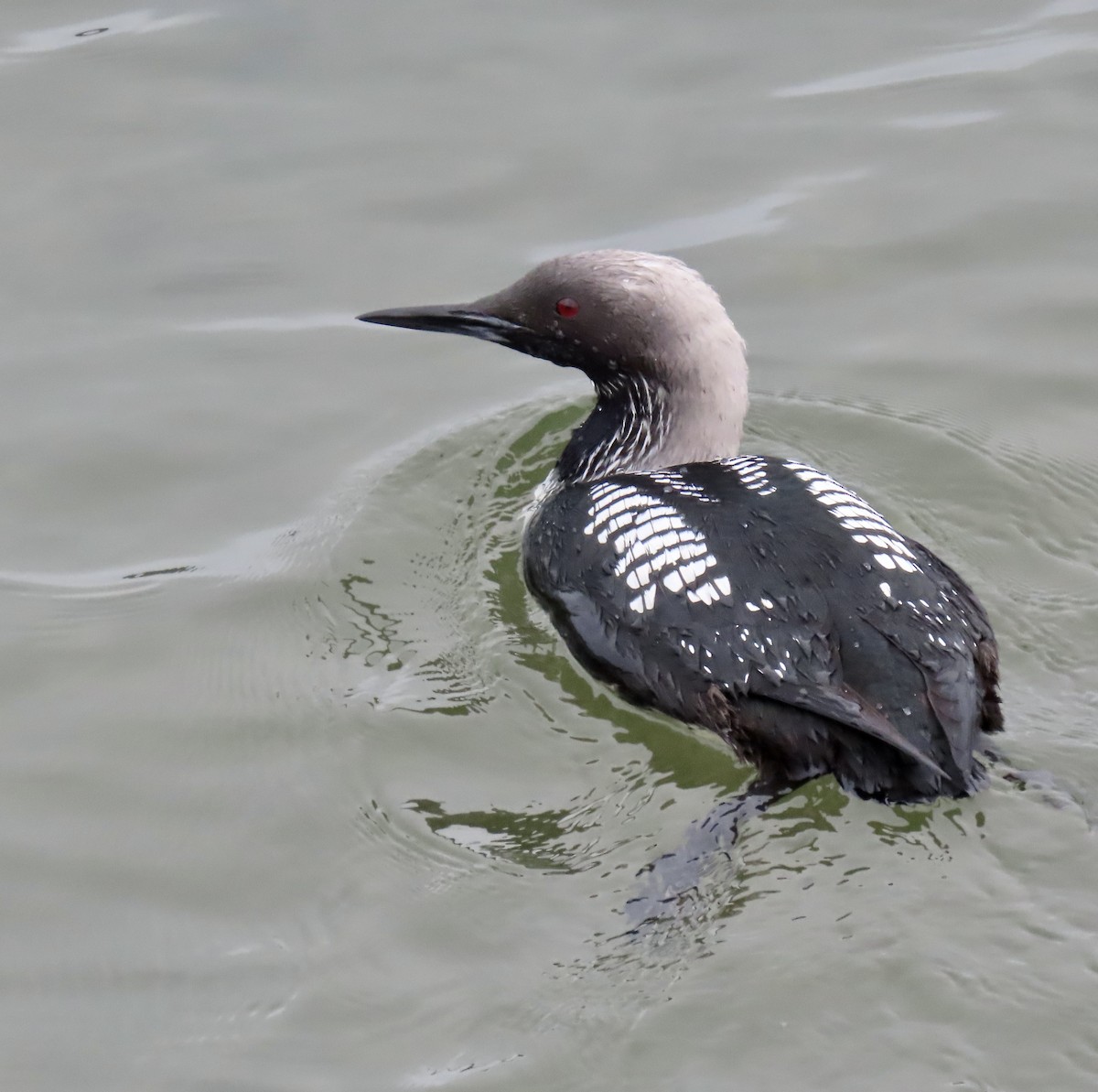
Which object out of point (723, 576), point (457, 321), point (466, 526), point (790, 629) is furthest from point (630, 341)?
point (790, 629)

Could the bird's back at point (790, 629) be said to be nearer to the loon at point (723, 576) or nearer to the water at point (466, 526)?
the loon at point (723, 576)

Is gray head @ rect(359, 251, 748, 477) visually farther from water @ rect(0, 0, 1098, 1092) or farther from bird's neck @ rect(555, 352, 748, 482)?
water @ rect(0, 0, 1098, 1092)

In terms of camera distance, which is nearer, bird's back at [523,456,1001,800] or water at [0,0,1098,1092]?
water at [0,0,1098,1092]

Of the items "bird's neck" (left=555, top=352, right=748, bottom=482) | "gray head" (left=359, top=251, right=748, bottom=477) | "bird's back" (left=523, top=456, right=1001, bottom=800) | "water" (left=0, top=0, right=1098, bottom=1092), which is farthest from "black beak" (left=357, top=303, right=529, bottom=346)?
"bird's back" (left=523, top=456, right=1001, bottom=800)

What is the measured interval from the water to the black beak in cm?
48

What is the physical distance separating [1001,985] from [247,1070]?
147 centimetres

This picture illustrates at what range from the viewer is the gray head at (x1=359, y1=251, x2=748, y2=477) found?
4621mm

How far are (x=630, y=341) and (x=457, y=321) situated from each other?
1.79ft

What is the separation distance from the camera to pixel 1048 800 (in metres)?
3.79

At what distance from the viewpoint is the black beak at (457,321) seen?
16.0 feet

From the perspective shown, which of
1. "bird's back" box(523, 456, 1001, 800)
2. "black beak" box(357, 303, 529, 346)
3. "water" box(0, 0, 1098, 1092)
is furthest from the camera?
"black beak" box(357, 303, 529, 346)

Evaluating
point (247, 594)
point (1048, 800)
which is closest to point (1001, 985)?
point (1048, 800)

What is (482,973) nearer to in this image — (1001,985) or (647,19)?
(1001,985)

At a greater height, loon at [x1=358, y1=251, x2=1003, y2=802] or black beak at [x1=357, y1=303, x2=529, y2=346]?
black beak at [x1=357, y1=303, x2=529, y2=346]
